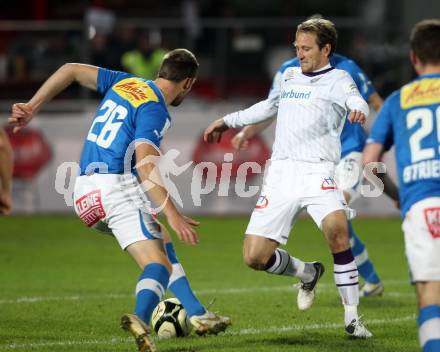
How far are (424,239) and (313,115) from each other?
8.02ft

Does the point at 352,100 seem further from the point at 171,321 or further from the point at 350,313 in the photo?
the point at 171,321

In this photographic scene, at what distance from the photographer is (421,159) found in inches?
Result: 233

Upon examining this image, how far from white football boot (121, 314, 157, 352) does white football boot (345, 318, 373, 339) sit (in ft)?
6.04

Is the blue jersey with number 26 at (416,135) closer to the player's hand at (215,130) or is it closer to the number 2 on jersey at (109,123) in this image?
the number 2 on jersey at (109,123)

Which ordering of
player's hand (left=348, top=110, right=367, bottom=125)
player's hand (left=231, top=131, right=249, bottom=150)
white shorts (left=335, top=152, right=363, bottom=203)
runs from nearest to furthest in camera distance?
player's hand (left=348, top=110, right=367, bottom=125), player's hand (left=231, top=131, right=249, bottom=150), white shorts (left=335, top=152, right=363, bottom=203)

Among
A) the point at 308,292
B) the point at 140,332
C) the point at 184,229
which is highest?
the point at 184,229

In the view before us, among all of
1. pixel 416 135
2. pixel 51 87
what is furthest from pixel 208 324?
pixel 416 135

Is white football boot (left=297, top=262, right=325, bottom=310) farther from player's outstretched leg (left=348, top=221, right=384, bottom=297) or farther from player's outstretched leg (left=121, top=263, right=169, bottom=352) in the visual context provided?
player's outstretched leg (left=121, top=263, right=169, bottom=352)

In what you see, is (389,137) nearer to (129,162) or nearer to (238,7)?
(129,162)

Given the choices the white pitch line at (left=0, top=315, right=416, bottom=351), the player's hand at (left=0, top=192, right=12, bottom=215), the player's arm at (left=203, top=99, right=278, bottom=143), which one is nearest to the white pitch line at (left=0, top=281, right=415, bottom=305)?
the white pitch line at (left=0, top=315, right=416, bottom=351)

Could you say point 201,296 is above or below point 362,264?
below

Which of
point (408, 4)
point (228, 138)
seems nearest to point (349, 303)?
point (228, 138)

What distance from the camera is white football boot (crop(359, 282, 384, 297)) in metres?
10.3

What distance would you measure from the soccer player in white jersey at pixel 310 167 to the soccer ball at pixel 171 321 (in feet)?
2.13
